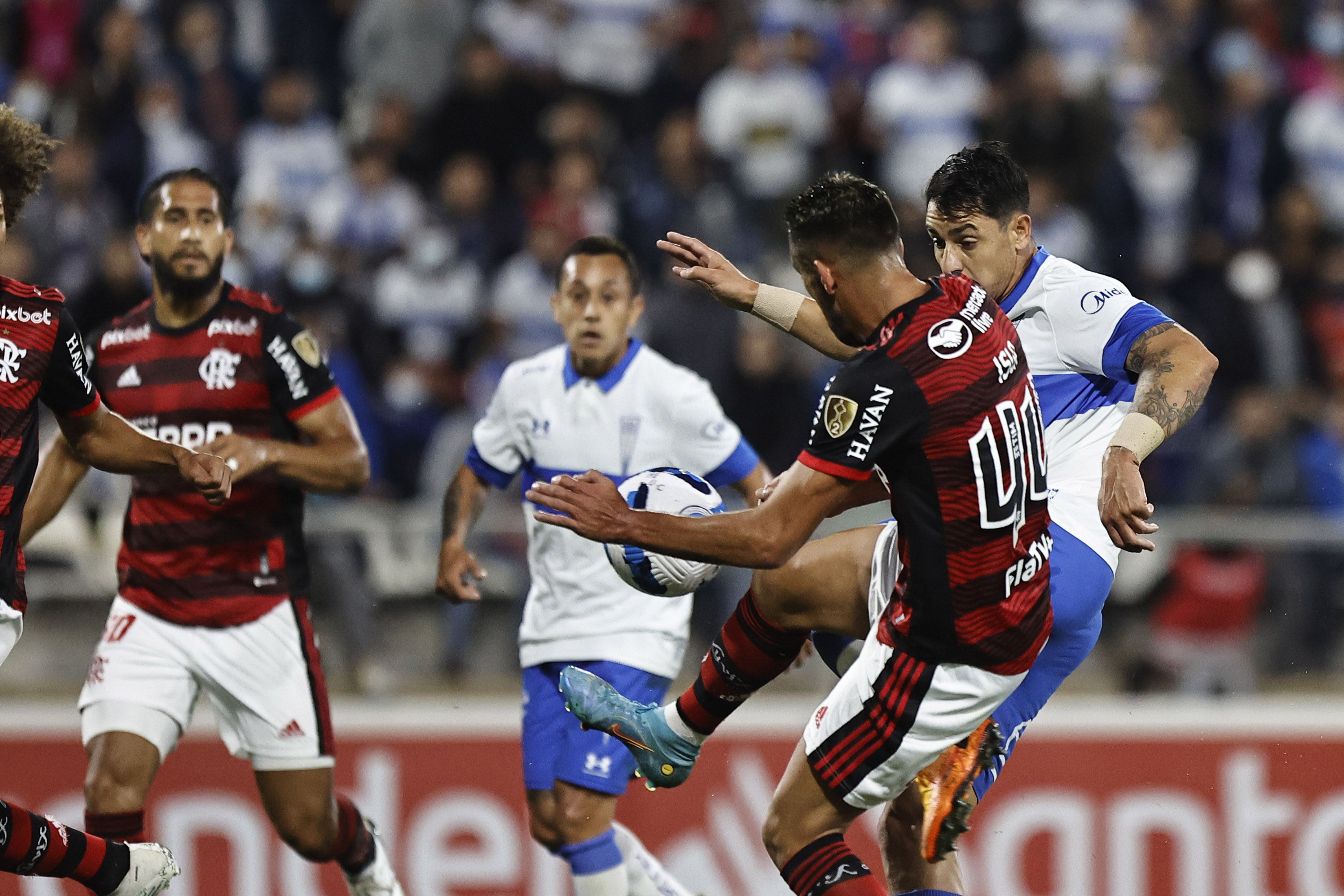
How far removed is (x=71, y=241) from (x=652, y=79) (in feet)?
14.6

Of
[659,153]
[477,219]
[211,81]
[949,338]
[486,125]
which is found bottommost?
[949,338]

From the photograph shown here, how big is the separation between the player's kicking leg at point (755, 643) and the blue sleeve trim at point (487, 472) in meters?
1.53

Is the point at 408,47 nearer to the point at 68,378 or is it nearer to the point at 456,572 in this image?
the point at 456,572

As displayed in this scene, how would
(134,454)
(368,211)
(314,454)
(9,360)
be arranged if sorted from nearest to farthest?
(9,360), (134,454), (314,454), (368,211)

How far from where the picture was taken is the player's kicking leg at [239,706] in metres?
6.06

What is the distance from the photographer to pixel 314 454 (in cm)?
619

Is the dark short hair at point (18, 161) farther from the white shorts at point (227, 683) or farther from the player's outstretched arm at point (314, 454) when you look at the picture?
the white shorts at point (227, 683)

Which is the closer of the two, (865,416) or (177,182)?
(865,416)

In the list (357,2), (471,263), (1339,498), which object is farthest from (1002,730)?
→ (357,2)

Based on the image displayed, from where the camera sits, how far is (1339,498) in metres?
9.35

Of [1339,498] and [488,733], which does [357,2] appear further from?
[1339,498]

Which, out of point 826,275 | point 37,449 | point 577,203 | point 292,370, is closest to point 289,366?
point 292,370

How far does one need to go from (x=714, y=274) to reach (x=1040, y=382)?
3.63ft

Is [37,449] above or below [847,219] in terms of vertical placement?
below
